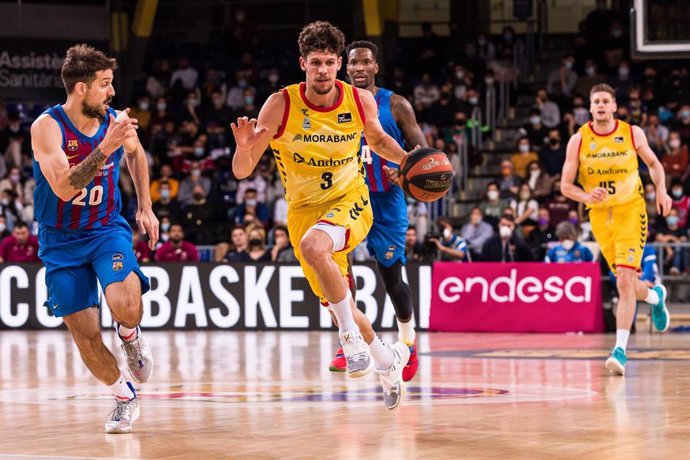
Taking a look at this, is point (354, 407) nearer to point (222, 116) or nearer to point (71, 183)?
point (71, 183)

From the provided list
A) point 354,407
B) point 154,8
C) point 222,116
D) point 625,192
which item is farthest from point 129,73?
point 354,407

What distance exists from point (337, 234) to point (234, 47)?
77.7ft

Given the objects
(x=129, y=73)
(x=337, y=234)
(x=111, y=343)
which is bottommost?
(x=111, y=343)

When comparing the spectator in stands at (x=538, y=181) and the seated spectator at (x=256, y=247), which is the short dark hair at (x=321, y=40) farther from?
the spectator in stands at (x=538, y=181)

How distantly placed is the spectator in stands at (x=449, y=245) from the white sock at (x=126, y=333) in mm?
11950

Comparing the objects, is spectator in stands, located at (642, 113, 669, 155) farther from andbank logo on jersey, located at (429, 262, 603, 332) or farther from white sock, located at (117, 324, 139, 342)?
white sock, located at (117, 324, 139, 342)

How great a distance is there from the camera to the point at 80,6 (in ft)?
89.5

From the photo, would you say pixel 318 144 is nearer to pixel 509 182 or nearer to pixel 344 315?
pixel 344 315

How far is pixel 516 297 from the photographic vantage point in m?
18.5

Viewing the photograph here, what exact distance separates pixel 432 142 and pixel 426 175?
1668 centimetres

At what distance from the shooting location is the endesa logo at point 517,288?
18.2 meters

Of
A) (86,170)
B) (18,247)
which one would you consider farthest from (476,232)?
(86,170)

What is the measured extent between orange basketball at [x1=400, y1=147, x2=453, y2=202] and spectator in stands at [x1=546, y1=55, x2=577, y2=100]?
18613 millimetres

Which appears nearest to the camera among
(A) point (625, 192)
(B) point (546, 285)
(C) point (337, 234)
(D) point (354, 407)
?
(C) point (337, 234)
